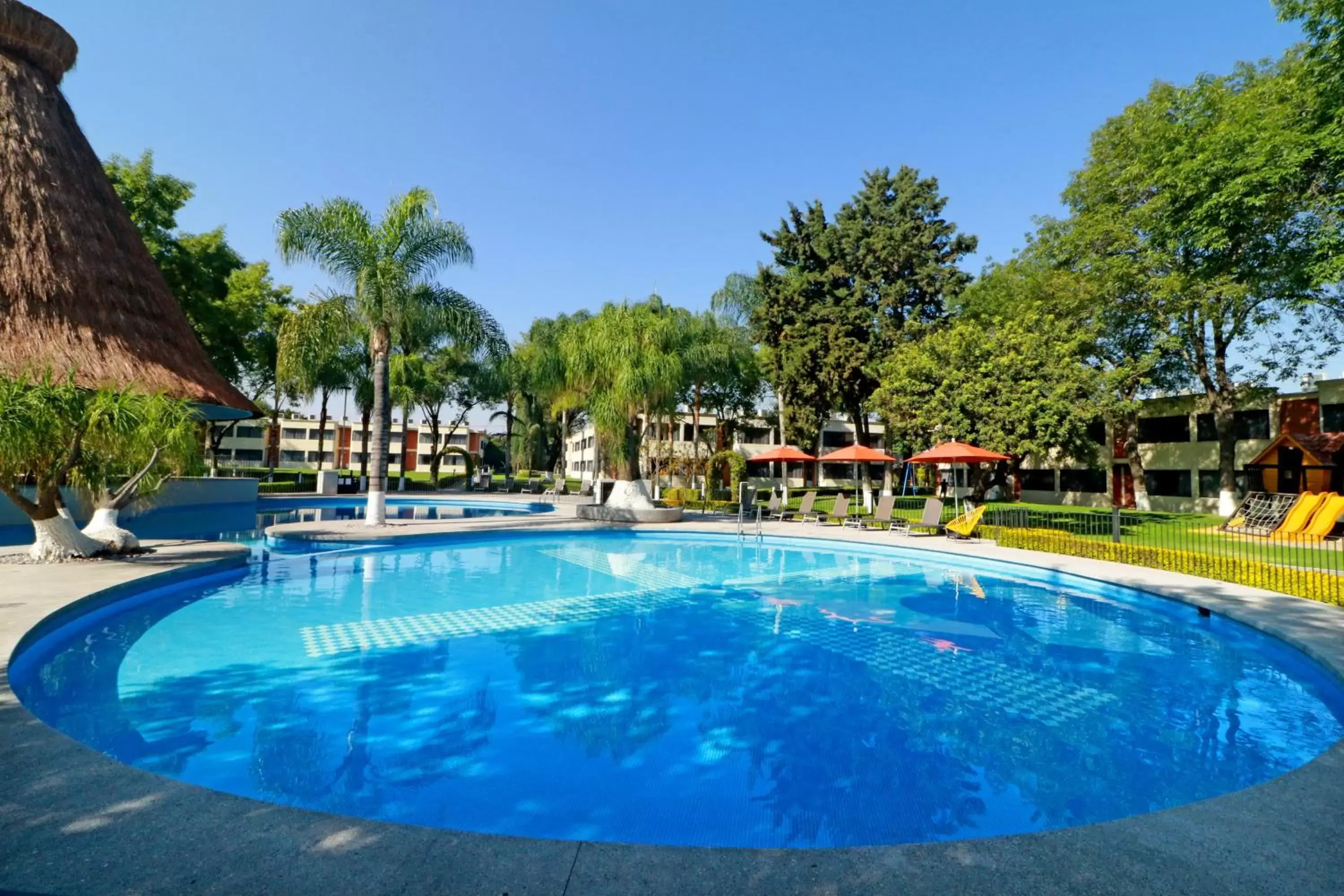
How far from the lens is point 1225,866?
9.21 ft

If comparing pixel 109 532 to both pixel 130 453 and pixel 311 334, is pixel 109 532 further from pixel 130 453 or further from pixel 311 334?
pixel 311 334

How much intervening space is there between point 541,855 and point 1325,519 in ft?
74.9

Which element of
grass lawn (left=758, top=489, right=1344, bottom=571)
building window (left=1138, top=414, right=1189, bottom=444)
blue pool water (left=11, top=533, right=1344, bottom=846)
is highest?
building window (left=1138, top=414, right=1189, bottom=444)

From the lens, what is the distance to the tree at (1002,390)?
2092 centimetres

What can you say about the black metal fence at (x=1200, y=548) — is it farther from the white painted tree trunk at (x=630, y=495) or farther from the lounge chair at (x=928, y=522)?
the white painted tree trunk at (x=630, y=495)

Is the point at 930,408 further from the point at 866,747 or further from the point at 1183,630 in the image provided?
the point at 866,747

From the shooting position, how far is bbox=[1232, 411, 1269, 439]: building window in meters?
31.8

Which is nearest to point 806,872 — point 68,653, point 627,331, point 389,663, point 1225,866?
point 1225,866

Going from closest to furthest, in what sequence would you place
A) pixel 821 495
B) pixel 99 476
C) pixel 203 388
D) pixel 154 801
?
1. pixel 154 801
2. pixel 99 476
3. pixel 203 388
4. pixel 821 495

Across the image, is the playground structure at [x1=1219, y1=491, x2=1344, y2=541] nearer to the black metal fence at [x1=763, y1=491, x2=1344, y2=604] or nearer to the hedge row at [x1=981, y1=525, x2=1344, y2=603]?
the black metal fence at [x1=763, y1=491, x2=1344, y2=604]

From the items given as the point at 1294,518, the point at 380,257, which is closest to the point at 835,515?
the point at 1294,518

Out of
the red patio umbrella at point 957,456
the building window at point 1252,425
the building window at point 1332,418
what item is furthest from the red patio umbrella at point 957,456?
the building window at point 1252,425

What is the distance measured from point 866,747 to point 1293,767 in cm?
318

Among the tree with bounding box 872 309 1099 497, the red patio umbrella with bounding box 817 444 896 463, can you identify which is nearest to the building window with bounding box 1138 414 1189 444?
the tree with bounding box 872 309 1099 497
